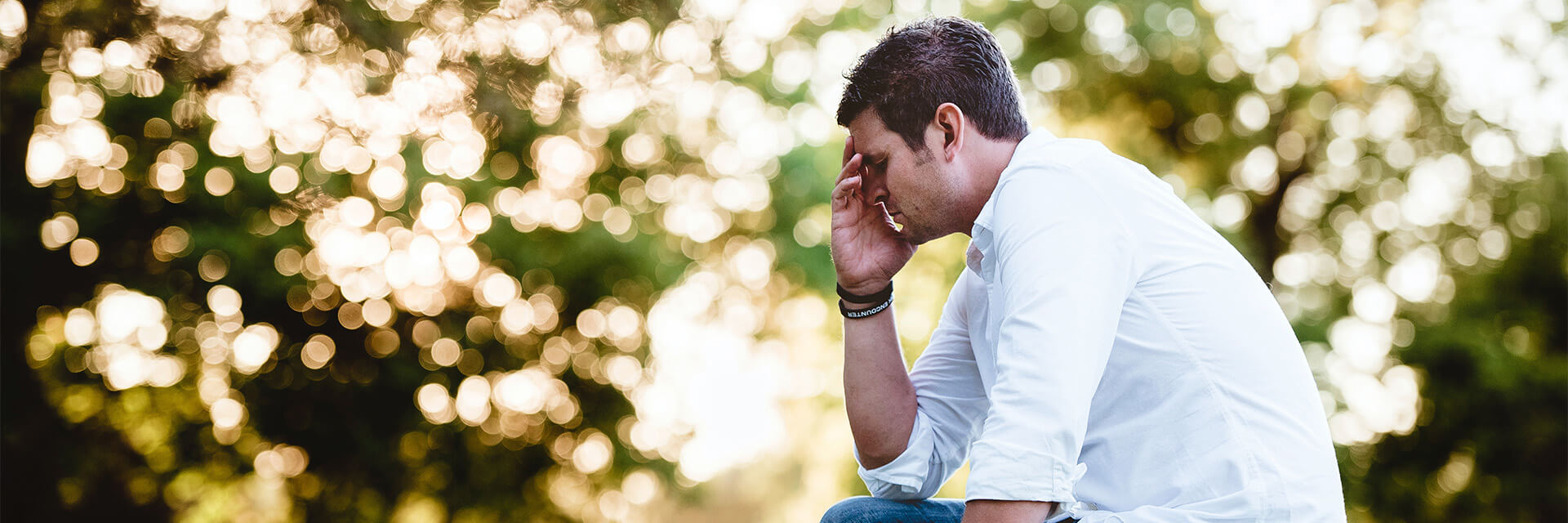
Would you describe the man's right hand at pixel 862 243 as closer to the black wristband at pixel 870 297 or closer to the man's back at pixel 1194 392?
the black wristband at pixel 870 297

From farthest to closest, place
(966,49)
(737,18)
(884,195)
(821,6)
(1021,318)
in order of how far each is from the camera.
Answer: (821,6)
(737,18)
(884,195)
(966,49)
(1021,318)

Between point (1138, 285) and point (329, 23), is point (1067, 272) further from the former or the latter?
point (329, 23)

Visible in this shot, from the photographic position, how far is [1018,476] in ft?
4.03

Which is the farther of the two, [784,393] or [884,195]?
[784,393]

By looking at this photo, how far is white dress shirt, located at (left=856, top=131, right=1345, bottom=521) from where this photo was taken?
49.3 inches

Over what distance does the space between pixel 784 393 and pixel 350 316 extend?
14.9 ft

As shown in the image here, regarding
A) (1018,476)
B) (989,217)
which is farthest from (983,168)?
(1018,476)

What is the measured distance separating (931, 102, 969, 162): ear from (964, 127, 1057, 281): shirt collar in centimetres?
10

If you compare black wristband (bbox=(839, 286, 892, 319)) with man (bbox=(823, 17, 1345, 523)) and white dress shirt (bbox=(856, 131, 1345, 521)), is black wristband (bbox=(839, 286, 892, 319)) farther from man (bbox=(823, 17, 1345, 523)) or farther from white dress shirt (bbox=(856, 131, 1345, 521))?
white dress shirt (bbox=(856, 131, 1345, 521))

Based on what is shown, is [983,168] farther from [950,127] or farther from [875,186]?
[875,186]

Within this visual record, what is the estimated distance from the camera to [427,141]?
271 inches

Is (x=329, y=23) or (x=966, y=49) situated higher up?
(x=966, y=49)

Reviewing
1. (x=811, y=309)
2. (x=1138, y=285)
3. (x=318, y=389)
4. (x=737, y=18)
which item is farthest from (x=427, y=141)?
(x=1138, y=285)

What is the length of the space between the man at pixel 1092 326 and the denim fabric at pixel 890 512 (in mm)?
295
